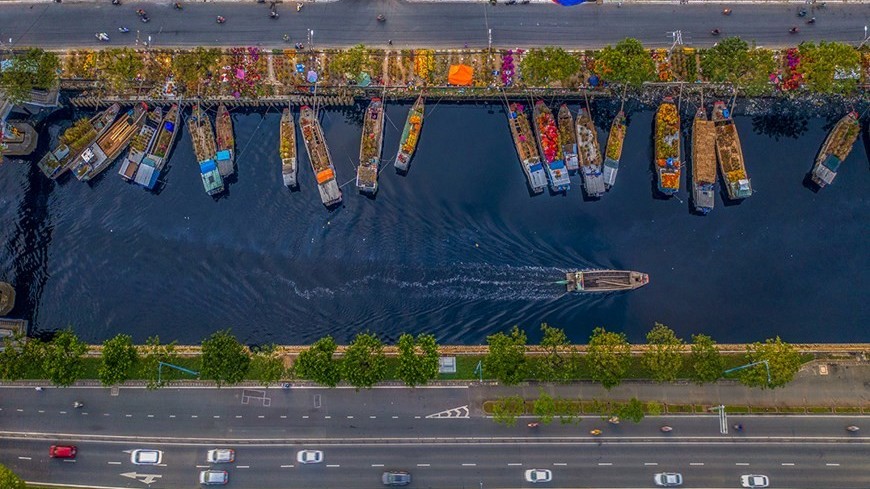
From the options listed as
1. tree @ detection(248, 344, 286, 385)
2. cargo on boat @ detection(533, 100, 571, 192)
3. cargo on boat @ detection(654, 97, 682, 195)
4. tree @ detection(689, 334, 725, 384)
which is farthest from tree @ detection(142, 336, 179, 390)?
cargo on boat @ detection(654, 97, 682, 195)

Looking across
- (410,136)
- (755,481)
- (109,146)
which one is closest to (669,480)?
(755,481)

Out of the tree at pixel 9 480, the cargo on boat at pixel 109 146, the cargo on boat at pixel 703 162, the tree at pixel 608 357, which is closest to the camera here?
the tree at pixel 9 480

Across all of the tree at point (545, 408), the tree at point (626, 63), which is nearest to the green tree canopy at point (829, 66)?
the tree at point (626, 63)

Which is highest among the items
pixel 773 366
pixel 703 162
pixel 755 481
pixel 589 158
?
pixel 589 158

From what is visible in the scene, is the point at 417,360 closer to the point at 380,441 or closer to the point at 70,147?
the point at 380,441

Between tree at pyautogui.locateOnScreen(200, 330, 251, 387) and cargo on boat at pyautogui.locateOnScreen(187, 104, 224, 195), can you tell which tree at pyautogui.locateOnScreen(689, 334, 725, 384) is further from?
cargo on boat at pyautogui.locateOnScreen(187, 104, 224, 195)

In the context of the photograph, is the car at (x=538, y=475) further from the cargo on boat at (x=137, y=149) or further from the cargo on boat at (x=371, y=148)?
the cargo on boat at (x=137, y=149)

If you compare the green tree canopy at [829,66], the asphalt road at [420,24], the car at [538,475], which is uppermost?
the asphalt road at [420,24]
